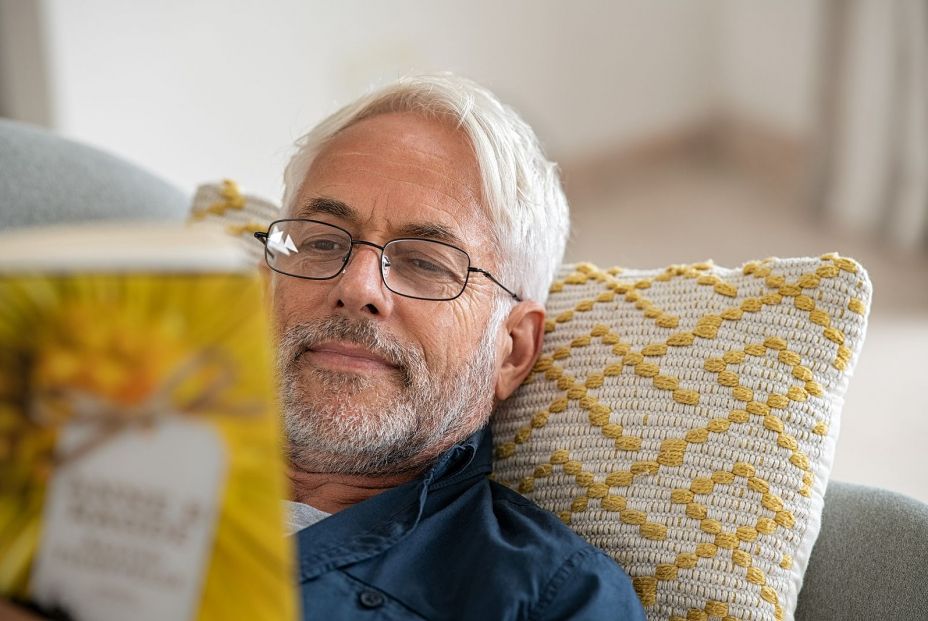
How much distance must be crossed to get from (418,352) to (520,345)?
24 cm

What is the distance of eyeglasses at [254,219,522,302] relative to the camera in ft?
4.80

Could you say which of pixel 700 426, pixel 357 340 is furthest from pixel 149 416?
pixel 700 426

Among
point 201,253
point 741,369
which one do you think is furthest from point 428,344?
point 201,253

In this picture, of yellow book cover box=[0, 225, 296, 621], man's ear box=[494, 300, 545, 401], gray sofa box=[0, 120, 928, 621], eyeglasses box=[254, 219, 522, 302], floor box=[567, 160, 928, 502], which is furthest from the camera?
floor box=[567, 160, 928, 502]

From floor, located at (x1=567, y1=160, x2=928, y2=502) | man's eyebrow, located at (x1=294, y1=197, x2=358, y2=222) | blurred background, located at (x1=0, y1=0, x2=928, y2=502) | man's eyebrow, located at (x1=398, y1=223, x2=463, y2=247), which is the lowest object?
floor, located at (x1=567, y1=160, x2=928, y2=502)

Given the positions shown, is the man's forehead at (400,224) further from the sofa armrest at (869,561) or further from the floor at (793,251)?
the floor at (793,251)

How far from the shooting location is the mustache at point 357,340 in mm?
1392

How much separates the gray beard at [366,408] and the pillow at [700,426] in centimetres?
16

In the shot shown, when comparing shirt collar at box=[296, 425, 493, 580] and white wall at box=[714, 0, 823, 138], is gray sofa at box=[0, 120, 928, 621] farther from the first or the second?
white wall at box=[714, 0, 823, 138]

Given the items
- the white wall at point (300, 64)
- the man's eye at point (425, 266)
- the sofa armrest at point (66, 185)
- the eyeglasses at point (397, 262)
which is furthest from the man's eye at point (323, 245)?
the white wall at point (300, 64)

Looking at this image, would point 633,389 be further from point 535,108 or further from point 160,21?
point 535,108

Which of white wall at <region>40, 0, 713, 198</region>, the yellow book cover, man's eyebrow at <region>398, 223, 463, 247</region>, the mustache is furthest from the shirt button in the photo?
white wall at <region>40, 0, 713, 198</region>

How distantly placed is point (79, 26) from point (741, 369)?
2.33 meters

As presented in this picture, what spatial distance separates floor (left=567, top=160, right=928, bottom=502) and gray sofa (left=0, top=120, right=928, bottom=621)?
0.76 m
